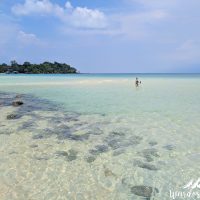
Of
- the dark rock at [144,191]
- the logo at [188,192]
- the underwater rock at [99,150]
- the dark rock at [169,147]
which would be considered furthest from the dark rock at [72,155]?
the logo at [188,192]

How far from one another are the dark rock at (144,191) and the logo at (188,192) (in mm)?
511

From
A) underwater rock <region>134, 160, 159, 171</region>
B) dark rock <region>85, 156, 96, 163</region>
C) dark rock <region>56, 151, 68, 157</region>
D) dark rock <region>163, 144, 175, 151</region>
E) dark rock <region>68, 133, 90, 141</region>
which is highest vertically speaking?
dark rock <region>163, 144, 175, 151</region>

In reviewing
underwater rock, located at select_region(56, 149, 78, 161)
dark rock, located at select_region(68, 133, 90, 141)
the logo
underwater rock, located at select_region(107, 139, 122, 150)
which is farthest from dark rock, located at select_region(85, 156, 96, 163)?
the logo

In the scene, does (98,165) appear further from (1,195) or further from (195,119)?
(195,119)

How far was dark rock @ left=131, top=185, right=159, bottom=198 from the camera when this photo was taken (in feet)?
27.3

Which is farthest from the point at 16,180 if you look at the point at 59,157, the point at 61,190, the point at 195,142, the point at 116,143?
the point at 195,142

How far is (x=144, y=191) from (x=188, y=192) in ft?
4.16

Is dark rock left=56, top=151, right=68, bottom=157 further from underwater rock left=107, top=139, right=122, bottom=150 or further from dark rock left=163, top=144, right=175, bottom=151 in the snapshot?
dark rock left=163, top=144, right=175, bottom=151

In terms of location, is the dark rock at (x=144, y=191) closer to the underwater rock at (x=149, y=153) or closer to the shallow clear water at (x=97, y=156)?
the shallow clear water at (x=97, y=156)

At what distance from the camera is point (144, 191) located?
8.50 meters

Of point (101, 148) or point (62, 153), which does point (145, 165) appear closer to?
point (101, 148)

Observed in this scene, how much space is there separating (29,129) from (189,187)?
9.99 meters

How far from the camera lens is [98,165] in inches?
416

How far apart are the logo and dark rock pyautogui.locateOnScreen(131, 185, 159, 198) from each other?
51 centimetres
